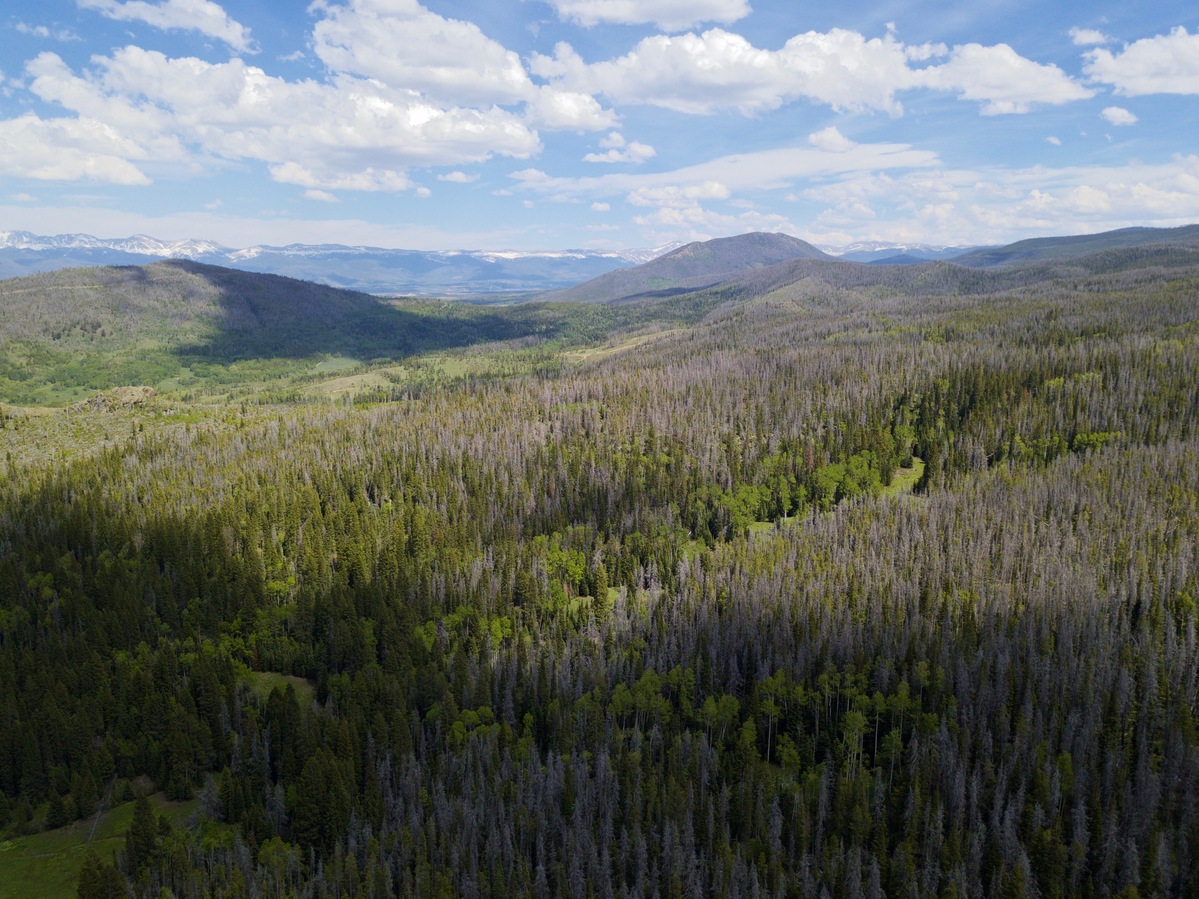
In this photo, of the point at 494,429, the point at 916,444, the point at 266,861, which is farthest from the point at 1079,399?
the point at 266,861

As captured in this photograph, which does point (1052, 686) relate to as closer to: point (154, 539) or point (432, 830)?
point (432, 830)

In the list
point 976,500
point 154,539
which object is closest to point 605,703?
point 976,500

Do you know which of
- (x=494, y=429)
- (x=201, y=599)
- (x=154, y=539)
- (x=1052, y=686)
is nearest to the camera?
(x=1052, y=686)

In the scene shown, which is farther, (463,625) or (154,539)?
(154,539)

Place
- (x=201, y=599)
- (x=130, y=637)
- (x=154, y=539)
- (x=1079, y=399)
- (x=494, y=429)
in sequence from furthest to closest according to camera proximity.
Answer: (x=494, y=429)
(x=1079, y=399)
(x=154, y=539)
(x=201, y=599)
(x=130, y=637)

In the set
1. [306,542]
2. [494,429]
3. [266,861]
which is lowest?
[266,861]

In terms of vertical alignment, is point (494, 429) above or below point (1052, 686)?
above
